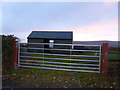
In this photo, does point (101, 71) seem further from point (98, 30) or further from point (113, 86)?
point (98, 30)

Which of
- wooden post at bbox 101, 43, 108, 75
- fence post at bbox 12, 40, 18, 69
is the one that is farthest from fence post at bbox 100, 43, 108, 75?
fence post at bbox 12, 40, 18, 69

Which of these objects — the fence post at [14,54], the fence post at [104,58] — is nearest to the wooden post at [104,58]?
the fence post at [104,58]

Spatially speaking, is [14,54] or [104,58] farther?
[14,54]

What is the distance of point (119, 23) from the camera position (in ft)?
11.4

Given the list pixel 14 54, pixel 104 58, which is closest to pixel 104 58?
pixel 104 58

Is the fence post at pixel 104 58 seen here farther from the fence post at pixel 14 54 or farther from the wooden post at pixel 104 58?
the fence post at pixel 14 54

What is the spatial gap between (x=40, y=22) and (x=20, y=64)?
77.0 inches

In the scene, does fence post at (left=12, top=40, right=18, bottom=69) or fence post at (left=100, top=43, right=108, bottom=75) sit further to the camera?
fence post at (left=12, top=40, right=18, bottom=69)

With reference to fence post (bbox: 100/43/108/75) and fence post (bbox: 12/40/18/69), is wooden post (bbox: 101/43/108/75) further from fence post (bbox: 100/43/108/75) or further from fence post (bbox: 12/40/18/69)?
fence post (bbox: 12/40/18/69)

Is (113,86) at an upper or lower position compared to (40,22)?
lower

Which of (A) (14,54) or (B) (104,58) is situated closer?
(B) (104,58)

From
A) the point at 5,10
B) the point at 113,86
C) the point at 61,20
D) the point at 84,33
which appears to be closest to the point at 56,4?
the point at 61,20

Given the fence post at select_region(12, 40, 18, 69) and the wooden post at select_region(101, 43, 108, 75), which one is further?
the fence post at select_region(12, 40, 18, 69)

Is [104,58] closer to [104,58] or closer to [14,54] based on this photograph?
[104,58]
